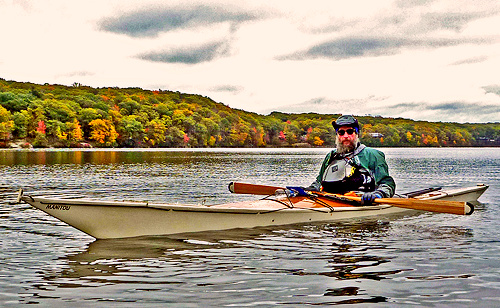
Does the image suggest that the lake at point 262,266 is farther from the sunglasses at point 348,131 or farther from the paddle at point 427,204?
the sunglasses at point 348,131

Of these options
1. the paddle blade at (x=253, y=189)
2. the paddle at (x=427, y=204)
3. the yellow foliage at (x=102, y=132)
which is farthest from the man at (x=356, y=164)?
the yellow foliage at (x=102, y=132)

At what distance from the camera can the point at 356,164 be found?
43.2 feet

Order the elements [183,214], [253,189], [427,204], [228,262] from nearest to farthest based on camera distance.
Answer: [228,262] < [183,214] < [427,204] < [253,189]

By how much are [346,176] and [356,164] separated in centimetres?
45

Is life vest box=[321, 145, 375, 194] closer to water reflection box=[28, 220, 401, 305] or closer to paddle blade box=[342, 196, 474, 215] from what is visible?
paddle blade box=[342, 196, 474, 215]

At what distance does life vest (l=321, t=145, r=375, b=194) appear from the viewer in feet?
43.4

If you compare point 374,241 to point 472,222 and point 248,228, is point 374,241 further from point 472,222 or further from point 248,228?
point 472,222

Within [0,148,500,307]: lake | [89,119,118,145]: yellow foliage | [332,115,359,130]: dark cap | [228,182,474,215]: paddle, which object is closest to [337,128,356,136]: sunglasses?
[332,115,359,130]: dark cap

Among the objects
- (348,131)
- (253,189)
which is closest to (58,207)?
(253,189)

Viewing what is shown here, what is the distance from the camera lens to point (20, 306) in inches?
267

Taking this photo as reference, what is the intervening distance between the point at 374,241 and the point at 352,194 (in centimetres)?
217

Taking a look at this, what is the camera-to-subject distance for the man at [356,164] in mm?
13156

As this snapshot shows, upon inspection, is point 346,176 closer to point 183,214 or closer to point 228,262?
point 183,214

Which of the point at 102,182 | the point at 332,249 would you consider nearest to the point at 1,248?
the point at 332,249
